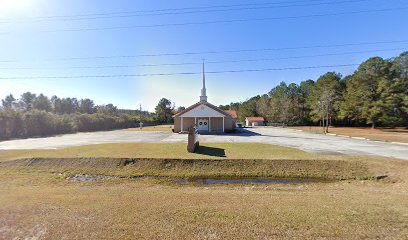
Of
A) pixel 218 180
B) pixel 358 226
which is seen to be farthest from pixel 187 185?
pixel 358 226

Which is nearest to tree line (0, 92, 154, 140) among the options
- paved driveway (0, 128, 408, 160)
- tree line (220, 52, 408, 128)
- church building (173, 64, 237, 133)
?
paved driveway (0, 128, 408, 160)

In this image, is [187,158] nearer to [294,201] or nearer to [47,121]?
[294,201]

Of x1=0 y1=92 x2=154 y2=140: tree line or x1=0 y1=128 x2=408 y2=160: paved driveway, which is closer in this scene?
x1=0 y1=128 x2=408 y2=160: paved driveway

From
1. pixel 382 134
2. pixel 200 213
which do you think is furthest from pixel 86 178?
pixel 382 134

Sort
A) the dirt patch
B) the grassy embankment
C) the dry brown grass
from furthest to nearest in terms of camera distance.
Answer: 1. the grassy embankment
2. the dirt patch
3. the dry brown grass

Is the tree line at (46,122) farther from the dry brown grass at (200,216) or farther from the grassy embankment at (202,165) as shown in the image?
the dry brown grass at (200,216)

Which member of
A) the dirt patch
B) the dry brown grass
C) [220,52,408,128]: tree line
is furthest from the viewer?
[220,52,408,128]: tree line

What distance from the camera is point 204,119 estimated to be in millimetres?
33469

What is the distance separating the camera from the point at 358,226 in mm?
4512

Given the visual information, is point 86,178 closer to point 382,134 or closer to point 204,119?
point 204,119

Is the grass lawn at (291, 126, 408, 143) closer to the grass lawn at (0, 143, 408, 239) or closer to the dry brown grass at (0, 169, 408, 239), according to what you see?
the grass lawn at (0, 143, 408, 239)

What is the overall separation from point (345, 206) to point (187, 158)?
340 inches

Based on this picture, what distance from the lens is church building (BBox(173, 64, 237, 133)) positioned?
32156 mm

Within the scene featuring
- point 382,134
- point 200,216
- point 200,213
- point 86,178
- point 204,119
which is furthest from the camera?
point 204,119
